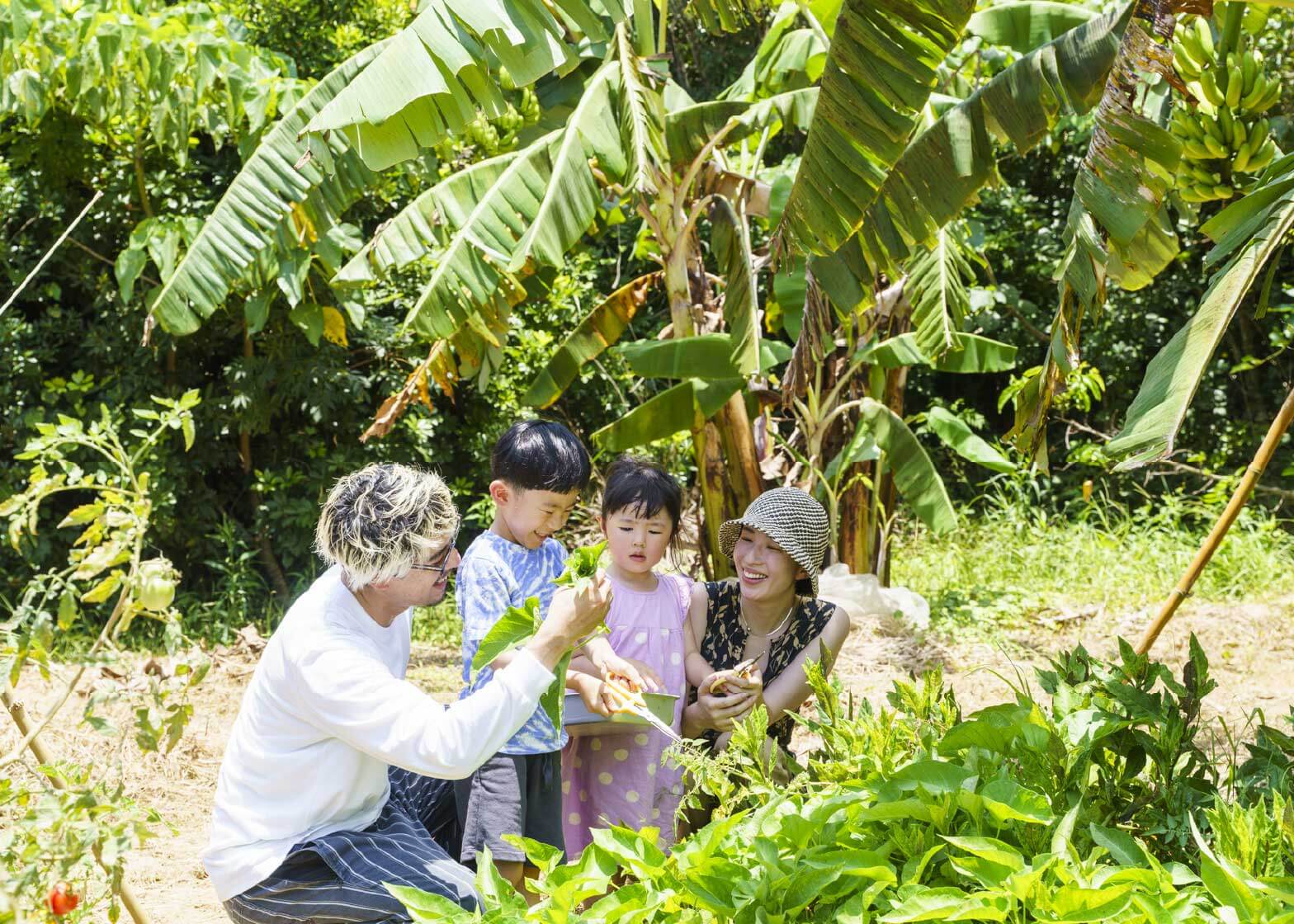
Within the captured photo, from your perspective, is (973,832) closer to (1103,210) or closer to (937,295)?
(1103,210)

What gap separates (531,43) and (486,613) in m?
1.61

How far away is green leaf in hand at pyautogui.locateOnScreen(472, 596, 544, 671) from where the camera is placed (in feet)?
7.14

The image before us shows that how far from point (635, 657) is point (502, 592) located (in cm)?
50

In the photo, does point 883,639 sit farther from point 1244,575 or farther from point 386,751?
point 386,751

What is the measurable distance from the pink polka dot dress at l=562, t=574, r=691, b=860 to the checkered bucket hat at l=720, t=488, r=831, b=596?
1.16 ft

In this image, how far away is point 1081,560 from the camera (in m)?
8.05

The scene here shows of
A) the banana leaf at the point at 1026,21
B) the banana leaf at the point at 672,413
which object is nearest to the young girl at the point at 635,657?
the banana leaf at the point at 672,413

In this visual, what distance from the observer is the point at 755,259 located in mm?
6641

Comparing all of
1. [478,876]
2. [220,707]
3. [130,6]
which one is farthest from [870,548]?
[478,876]

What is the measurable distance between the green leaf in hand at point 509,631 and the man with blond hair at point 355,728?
0.13ft

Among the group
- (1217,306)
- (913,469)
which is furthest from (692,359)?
(1217,306)

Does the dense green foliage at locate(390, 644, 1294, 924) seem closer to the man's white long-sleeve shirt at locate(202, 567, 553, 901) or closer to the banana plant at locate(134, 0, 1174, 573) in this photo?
the man's white long-sleeve shirt at locate(202, 567, 553, 901)

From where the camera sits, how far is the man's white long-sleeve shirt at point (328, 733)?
2260 mm

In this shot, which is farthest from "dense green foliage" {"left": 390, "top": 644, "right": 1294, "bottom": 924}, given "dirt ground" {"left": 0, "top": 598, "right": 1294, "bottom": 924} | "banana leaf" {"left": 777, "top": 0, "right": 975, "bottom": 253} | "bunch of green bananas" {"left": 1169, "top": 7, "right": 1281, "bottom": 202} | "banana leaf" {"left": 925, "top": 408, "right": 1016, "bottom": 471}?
"banana leaf" {"left": 925, "top": 408, "right": 1016, "bottom": 471}
